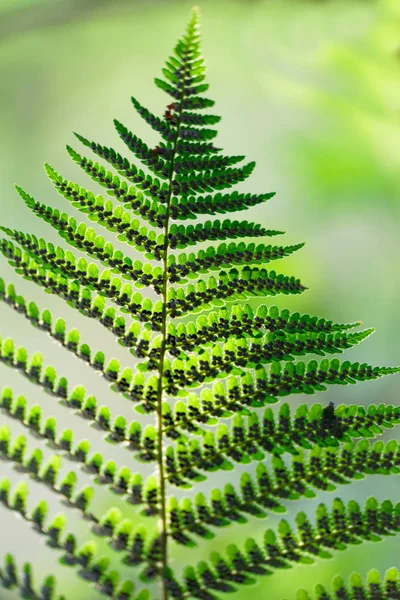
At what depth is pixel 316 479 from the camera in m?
0.77

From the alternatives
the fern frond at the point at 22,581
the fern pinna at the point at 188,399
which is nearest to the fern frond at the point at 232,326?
A: the fern pinna at the point at 188,399

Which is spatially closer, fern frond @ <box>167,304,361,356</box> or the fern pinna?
the fern pinna

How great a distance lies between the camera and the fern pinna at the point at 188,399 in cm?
68

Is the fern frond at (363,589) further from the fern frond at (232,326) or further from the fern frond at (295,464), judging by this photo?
the fern frond at (232,326)

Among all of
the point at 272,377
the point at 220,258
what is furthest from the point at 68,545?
the point at 220,258

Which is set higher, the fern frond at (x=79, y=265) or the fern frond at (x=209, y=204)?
the fern frond at (x=209, y=204)

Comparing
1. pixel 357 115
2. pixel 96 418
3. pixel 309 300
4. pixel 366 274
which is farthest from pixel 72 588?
pixel 357 115

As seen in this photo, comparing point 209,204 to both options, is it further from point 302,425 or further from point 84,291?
point 302,425

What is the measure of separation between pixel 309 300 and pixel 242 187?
1072 millimetres

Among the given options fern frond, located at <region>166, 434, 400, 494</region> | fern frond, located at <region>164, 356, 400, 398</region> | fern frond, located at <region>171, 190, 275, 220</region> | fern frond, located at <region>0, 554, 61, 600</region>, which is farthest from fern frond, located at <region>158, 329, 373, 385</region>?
fern frond, located at <region>0, 554, 61, 600</region>

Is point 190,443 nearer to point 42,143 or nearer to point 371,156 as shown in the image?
point 371,156

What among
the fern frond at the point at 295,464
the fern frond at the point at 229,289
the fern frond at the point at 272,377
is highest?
the fern frond at the point at 229,289

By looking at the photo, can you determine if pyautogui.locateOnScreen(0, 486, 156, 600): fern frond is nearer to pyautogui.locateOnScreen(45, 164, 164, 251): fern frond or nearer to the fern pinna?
the fern pinna

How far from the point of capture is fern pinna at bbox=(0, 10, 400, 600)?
2.23 feet
